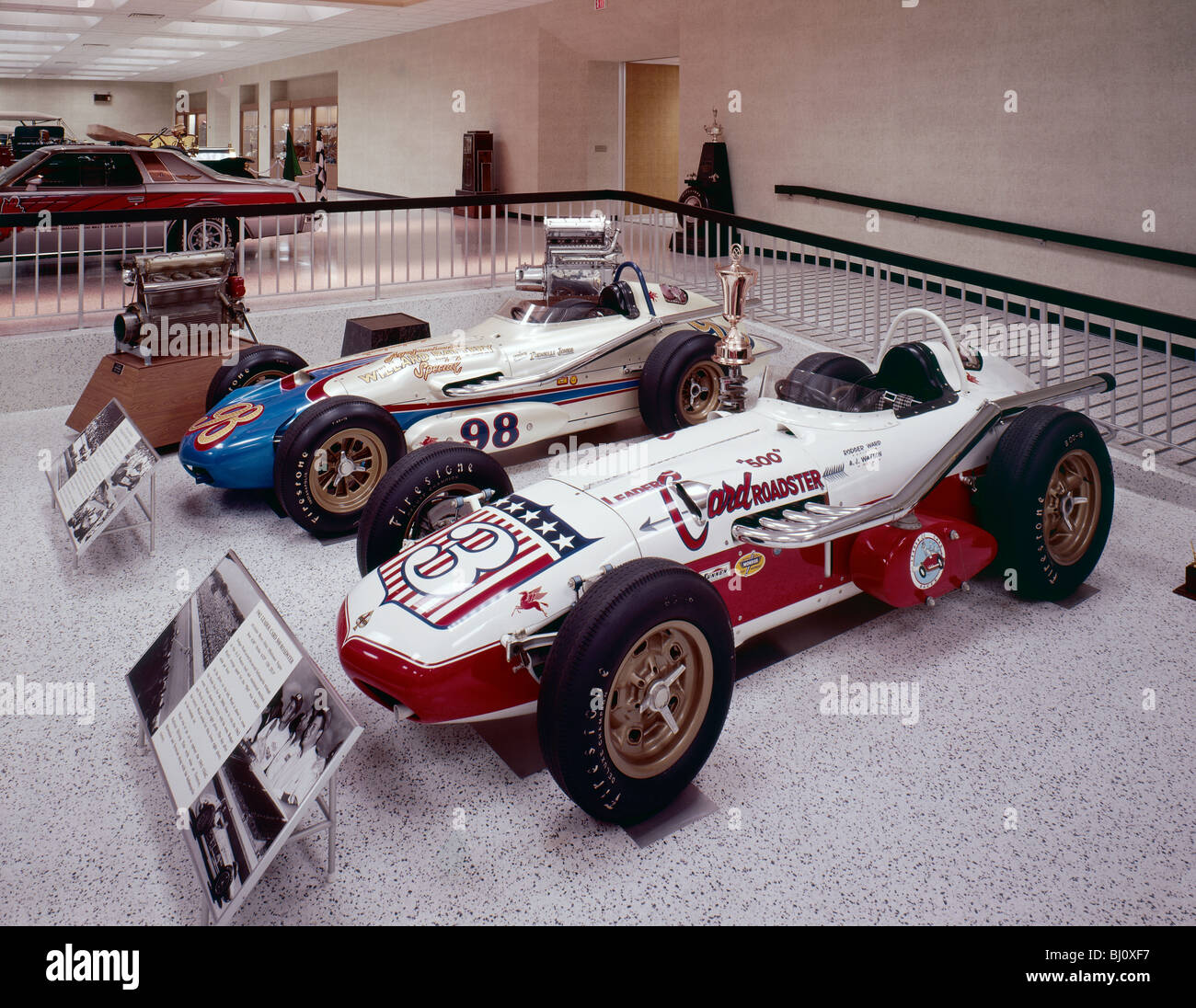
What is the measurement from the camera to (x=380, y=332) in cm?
621

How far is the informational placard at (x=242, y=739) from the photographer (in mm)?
2170

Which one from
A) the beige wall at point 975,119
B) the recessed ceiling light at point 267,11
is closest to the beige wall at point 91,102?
the recessed ceiling light at point 267,11

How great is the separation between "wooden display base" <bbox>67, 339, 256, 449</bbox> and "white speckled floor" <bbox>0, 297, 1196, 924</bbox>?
1.97m

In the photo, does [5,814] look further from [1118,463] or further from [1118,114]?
[1118,114]

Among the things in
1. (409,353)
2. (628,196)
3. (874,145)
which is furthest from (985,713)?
(874,145)

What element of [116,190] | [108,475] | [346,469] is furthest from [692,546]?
[116,190]

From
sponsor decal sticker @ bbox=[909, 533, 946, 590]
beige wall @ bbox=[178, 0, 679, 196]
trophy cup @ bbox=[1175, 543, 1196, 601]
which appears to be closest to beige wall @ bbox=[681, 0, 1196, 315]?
beige wall @ bbox=[178, 0, 679, 196]

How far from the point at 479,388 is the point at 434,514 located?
163cm

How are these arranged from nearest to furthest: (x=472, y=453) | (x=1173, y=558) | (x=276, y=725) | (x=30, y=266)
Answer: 1. (x=276, y=725)
2. (x=472, y=453)
3. (x=1173, y=558)
4. (x=30, y=266)

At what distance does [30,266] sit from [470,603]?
10.4m

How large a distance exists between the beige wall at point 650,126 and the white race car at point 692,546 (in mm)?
13679
